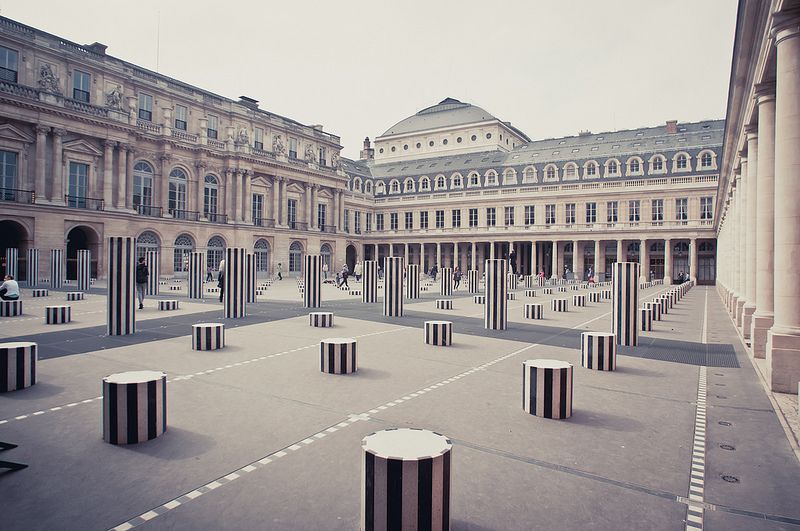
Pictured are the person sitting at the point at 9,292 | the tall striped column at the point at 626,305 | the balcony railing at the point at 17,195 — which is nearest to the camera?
the tall striped column at the point at 626,305

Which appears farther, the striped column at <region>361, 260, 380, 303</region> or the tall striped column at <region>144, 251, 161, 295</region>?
the tall striped column at <region>144, 251, 161, 295</region>

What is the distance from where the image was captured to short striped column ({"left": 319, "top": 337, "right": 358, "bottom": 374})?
839 cm

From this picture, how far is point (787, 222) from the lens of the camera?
7906 mm

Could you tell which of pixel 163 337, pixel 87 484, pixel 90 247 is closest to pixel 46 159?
pixel 90 247

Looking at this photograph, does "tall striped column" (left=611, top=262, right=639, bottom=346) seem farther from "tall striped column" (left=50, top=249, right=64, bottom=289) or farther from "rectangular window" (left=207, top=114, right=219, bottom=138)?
"rectangular window" (left=207, top=114, right=219, bottom=138)

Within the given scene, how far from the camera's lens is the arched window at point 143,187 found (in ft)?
131

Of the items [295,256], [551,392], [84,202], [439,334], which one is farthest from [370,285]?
[295,256]

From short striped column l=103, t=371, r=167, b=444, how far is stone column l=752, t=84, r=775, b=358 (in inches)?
448

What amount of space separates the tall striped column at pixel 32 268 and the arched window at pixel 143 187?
962cm

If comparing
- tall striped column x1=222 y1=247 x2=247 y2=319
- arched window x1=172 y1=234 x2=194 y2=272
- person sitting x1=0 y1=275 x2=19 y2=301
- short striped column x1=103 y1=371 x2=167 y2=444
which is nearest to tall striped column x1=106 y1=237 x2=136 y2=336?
tall striped column x1=222 y1=247 x2=247 y2=319

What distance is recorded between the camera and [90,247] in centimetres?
3669

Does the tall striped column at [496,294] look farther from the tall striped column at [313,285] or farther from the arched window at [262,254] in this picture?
the arched window at [262,254]

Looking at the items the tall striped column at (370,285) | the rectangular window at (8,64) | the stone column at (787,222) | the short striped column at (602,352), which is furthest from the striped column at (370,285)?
the rectangular window at (8,64)

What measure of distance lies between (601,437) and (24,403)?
24.5 feet
